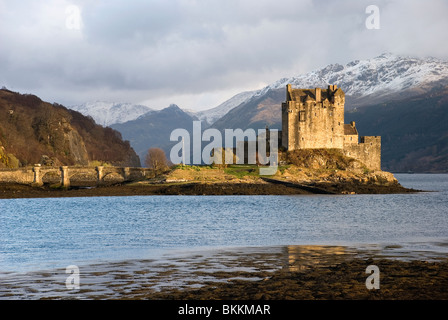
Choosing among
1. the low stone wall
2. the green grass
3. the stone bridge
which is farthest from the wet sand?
the low stone wall

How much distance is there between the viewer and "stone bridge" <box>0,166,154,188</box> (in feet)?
360

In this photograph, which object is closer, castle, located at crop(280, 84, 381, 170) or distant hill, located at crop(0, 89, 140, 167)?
castle, located at crop(280, 84, 381, 170)

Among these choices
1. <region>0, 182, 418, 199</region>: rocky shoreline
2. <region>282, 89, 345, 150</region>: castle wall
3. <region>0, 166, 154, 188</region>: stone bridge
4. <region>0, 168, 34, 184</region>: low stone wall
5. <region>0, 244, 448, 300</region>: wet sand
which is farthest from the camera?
<region>0, 166, 154, 188</region>: stone bridge

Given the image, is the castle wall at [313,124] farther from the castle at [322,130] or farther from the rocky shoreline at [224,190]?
the rocky shoreline at [224,190]

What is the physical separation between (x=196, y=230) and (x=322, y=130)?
70.8 metres

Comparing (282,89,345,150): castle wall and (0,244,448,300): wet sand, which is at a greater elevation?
(282,89,345,150): castle wall

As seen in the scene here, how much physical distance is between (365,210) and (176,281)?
149 feet

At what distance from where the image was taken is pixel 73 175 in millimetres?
115188

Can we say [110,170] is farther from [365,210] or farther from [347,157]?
[365,210]

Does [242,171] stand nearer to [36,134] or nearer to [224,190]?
[224,190]

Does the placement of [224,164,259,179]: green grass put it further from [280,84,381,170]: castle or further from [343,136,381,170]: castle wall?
[343,136,381,170]: castle wall

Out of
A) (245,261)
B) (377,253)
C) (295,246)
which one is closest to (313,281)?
(245,261)

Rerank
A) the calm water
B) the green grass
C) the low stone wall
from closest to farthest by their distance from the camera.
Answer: the calm water < the green grass < the low stone wall

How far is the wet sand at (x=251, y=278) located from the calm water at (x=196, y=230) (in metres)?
3.11
